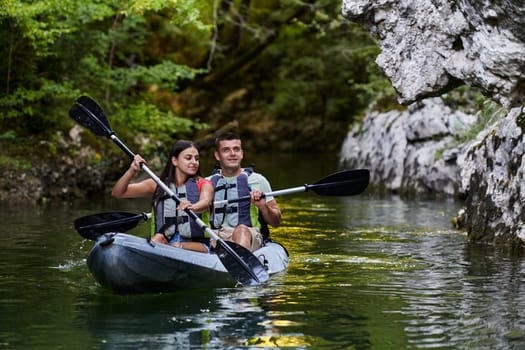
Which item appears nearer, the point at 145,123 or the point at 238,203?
the point at 238,203

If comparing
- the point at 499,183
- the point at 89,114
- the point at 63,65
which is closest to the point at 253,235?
the point at 89,114

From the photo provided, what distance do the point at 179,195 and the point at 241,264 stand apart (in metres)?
0.93

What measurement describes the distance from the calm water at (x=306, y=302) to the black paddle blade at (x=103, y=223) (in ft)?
1.43

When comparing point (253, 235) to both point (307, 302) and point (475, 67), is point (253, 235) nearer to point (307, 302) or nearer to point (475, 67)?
point (307, 302)

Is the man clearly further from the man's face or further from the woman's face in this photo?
the woman's face

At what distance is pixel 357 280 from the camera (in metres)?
9.09

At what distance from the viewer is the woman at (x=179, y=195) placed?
8828 mm

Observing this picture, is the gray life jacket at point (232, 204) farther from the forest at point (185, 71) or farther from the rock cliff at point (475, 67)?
the forest at point (185, 71)

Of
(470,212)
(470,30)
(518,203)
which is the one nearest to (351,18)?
(470,30)

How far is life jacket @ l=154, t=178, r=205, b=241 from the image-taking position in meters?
8.90

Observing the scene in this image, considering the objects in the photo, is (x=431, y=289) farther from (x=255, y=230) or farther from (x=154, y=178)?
(x=154, y=178)

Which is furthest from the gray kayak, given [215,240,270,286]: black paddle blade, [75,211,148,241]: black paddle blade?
[75,211,148,241]: black paddle blade

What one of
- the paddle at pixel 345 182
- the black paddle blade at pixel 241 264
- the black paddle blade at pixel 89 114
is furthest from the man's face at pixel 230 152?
the black paddle blade at pixel 89 114

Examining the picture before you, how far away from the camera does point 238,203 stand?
375 inches
